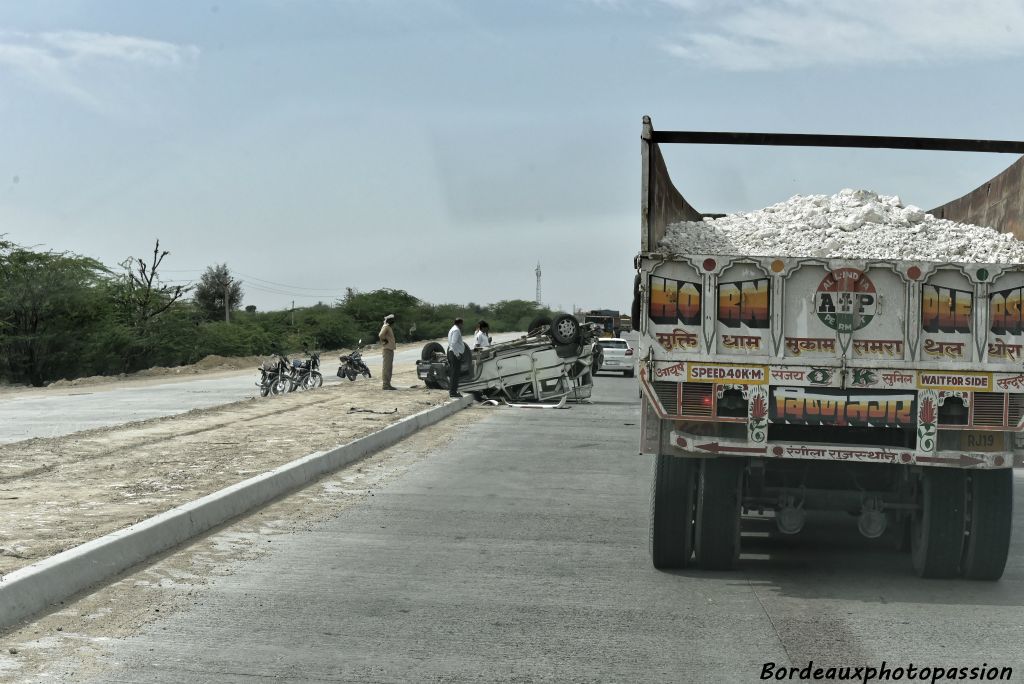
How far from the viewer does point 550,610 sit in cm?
661

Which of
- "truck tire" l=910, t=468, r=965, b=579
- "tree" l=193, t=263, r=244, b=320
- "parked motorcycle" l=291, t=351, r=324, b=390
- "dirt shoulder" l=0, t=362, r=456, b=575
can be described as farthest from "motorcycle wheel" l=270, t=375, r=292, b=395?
"tree" l=193, t=263, r=244, b=320

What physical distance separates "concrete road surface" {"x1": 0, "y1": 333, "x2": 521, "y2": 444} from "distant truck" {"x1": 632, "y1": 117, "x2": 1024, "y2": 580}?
39.1 ft

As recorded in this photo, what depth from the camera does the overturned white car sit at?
81.5 ft

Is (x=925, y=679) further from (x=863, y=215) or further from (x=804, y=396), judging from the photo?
(x=863, y=215)

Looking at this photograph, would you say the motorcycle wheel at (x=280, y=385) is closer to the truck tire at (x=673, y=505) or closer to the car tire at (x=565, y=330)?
the car tire at (x=565, y=330)

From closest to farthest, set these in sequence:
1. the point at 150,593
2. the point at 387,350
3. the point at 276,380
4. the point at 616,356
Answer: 1. the point at 150,593
2. the point at 276,380
3. the point at 387,350
4. the point at 616,356

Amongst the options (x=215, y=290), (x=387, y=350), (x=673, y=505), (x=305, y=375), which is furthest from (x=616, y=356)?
(x=215, y=290)

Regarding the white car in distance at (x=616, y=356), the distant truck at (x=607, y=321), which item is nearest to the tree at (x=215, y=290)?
the distant truck at (x=607, y=321)

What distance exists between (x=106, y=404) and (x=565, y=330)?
1015cm

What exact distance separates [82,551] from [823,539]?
18.8ft

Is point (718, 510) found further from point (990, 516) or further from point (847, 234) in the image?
point (847, 234)

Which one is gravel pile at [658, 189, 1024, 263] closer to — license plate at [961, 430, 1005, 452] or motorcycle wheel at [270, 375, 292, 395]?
license plate at [961, 430, 1005, 452]

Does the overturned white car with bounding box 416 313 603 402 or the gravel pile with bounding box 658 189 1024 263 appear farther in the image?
the overturned white car with bounding box 416 313 603 402

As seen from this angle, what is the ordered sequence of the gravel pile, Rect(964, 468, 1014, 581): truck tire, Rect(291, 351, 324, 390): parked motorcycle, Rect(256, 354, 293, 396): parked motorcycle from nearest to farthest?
Rect(964, 468, 1014, 581): truck tire
the gravel pile
Rect(256, 354, 293, 396): parked motorcycle
Rect(291, 351, 324, 390): parked motorcycle
